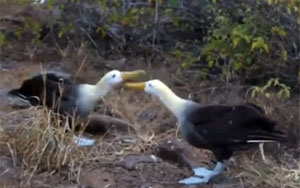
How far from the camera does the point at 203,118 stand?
5.93 meters

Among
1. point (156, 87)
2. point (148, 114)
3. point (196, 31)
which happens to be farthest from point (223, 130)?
point (196, 31)

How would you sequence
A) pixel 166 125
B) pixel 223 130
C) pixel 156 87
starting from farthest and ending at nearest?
pixel 166 125 < pixel 156 87 < pixel 223 130

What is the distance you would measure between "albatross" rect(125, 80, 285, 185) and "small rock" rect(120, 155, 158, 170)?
44cm

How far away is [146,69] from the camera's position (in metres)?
8.50

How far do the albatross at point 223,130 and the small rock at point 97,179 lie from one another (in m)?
0.46

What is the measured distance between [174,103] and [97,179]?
69cm

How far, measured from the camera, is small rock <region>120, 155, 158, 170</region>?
632 centimetres

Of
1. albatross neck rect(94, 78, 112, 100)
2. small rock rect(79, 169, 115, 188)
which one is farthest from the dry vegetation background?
albatross neck rect(94, 78, 112, 100)

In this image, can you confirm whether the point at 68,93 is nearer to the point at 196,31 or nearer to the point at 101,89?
the point at 101,89

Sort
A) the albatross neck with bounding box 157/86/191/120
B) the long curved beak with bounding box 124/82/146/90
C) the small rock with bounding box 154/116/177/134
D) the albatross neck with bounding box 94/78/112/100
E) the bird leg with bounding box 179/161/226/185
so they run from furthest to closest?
the small rock with bounding box 154/116/177/134 → the albatross neck with bounding box 94/78/112/100 → the long curved beak with bounding box 124/82/146/90 → the albatross neck with bounding box 157/86/191/120 → the bird leg with bounding box 179/161/226/185

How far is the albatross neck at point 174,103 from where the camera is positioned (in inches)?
240

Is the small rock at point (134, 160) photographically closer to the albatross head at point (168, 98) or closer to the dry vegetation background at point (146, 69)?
the dry vegetation background at point (146, 69)

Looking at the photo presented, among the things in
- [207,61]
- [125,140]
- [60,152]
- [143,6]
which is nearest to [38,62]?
[143,6]

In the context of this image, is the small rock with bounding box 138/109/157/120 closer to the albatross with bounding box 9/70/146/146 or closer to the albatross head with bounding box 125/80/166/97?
the albatross with bounding box 9/70/146/146
